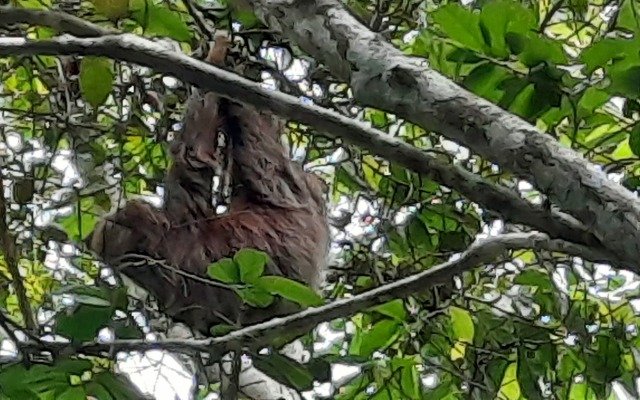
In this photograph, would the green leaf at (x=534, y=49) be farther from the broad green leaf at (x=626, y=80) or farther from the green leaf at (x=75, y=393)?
the green leaf at (x=75, y=393)

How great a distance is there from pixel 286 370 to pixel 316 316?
89 millimetres

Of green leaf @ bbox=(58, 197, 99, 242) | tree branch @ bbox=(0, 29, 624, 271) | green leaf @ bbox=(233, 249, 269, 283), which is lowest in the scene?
green leaf @ bbox=(58, 197, 99, 242)

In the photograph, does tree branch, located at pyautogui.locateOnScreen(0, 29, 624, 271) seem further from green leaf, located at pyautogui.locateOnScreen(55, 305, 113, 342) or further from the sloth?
the sloth

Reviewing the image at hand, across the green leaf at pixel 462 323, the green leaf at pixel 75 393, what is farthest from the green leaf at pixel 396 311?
the green leaf at pixel 75 393

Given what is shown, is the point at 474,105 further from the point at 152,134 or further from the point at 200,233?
the point at 200,233

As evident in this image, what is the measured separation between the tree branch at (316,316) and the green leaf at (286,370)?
1.3 inches

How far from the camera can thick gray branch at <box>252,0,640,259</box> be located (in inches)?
26.0

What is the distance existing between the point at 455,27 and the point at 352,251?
0.78 meters

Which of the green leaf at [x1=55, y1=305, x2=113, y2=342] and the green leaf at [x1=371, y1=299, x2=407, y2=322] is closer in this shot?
the green leaf at [x1=55, y1=305, x2=113, y2=342]

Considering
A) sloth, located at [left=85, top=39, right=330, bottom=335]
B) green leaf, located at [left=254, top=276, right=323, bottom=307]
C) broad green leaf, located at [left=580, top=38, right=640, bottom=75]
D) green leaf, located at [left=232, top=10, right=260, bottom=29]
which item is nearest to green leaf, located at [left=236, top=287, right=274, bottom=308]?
green leaf, located at [left=254, top=276, right=323, bottom=307]

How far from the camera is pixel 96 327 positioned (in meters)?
0.85

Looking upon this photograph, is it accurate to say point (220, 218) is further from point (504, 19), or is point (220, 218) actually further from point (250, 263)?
point (504, 19)

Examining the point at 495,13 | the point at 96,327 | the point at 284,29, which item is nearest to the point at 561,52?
the point at 495,13

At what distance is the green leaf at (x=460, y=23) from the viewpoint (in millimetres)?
762
